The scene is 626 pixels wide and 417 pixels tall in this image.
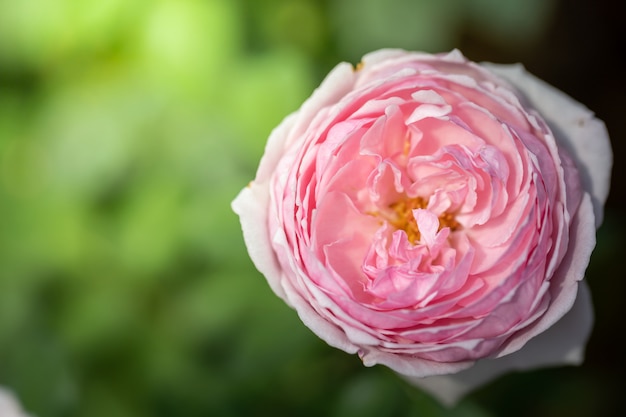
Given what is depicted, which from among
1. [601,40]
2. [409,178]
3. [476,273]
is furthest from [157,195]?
[601,40]

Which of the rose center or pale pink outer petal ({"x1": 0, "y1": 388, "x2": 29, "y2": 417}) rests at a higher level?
the rose center

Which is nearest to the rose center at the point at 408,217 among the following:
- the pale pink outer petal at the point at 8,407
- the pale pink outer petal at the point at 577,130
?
the pale pink outer petal at the point at 577,130

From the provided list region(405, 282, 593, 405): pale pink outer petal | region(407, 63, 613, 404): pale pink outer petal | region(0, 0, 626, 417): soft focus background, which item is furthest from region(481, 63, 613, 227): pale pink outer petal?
region(0, 0, 626, 417): soft focus background

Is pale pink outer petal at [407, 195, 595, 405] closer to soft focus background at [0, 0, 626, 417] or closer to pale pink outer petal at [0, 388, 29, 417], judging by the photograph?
soft focus background at [0, 0, 626, 417]

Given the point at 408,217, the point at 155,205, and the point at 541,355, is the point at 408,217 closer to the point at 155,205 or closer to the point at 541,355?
the point at 541,355

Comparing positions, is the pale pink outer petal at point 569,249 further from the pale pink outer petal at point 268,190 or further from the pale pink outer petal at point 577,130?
the pale pink outer petal at point 268,190

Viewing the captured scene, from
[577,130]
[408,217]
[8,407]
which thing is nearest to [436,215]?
[408,217]
